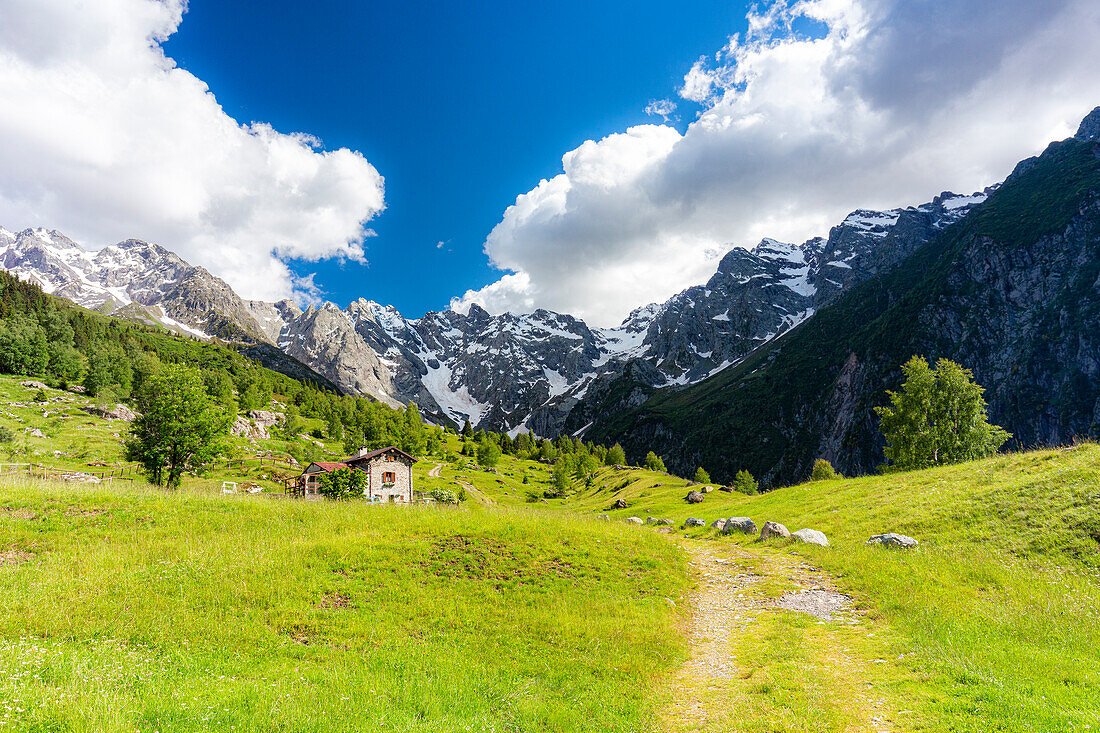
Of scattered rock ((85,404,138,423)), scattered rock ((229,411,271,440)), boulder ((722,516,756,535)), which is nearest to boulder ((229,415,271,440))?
scattered rock ((229,411,271,440))

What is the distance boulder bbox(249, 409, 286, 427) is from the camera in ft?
404

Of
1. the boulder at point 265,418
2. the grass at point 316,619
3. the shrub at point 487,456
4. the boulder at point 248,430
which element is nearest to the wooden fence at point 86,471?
the grass at point 316,619

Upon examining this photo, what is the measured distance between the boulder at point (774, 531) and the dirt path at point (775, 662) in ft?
16.9

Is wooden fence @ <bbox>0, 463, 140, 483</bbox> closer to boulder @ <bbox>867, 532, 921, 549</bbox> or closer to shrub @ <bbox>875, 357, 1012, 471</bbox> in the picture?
boulder @ <bbox>867, 532, 921, 549</bbox>

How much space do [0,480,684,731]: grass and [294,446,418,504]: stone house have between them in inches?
1674

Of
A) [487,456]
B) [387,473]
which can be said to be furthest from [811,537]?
[487,456]

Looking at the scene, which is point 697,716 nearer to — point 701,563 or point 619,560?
point 619,560

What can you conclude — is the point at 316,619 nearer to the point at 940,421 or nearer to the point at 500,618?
the point at 500,618

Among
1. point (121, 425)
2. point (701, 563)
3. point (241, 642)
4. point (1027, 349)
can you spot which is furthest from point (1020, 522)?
point (1027, 349)

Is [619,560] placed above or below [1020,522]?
below

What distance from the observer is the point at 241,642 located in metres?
12.6

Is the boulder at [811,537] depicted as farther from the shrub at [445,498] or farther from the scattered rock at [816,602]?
the shrub at [445,498]

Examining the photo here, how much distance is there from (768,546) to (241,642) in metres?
25.0

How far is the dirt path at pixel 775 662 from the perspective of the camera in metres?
9.84
